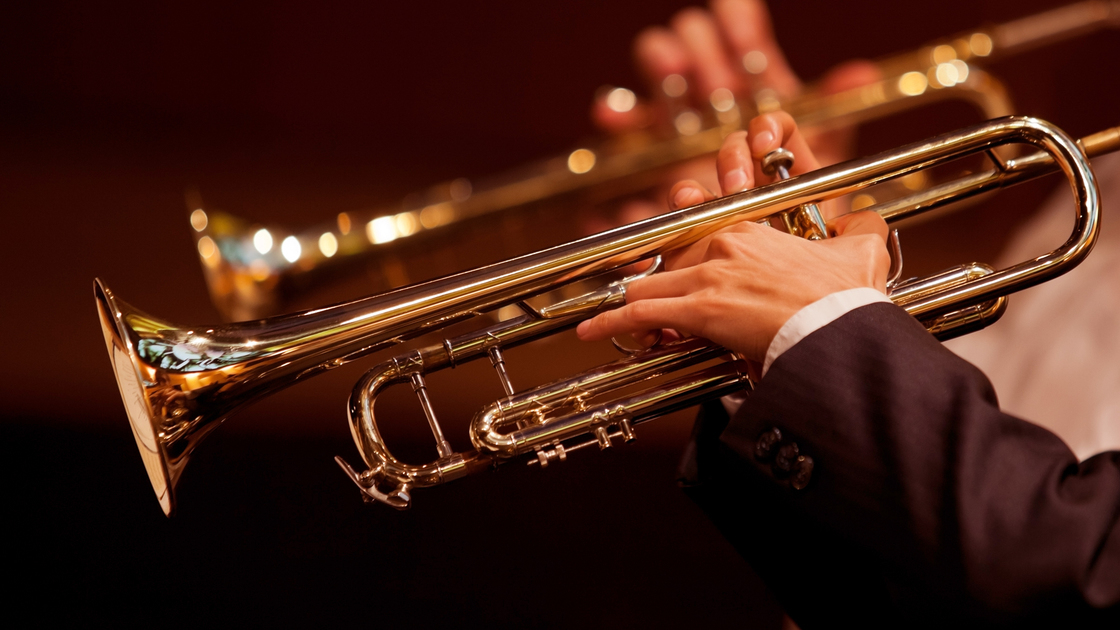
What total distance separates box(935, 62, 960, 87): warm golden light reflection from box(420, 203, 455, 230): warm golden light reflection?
123 cm

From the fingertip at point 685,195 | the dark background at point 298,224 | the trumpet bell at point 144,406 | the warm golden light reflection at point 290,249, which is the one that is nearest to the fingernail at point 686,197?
the fingertip at point 685,195

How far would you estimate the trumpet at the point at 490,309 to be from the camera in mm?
784

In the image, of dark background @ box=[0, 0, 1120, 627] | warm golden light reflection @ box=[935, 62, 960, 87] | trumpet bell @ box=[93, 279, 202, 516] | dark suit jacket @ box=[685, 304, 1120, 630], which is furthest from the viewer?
warm golden light reflection @ box=[935, 62, 960, 87]

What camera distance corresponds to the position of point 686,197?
3.03 ft

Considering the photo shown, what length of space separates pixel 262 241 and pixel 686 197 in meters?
1.14

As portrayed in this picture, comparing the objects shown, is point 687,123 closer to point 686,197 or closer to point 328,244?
point 328,244

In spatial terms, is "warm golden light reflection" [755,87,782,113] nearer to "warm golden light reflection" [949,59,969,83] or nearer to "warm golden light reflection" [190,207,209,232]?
"warm golden light reflection" [949,59,969,83]

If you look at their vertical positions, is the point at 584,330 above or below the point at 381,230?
below

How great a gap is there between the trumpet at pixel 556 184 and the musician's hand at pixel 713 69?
1.1 inches

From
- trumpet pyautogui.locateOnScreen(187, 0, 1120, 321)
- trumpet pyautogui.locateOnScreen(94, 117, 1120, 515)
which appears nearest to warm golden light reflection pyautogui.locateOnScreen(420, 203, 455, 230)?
trumpet pyautogui.locateOnScreen(187, 0, 1120, 321)

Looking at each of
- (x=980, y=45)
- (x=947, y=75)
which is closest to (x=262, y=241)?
(x=947, y=75)

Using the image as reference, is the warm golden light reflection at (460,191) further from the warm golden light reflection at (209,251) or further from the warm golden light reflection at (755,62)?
the warm golden light reflection at (755,62)

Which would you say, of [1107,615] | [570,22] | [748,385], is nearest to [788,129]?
[748,385]

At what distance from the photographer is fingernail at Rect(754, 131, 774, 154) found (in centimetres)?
90
